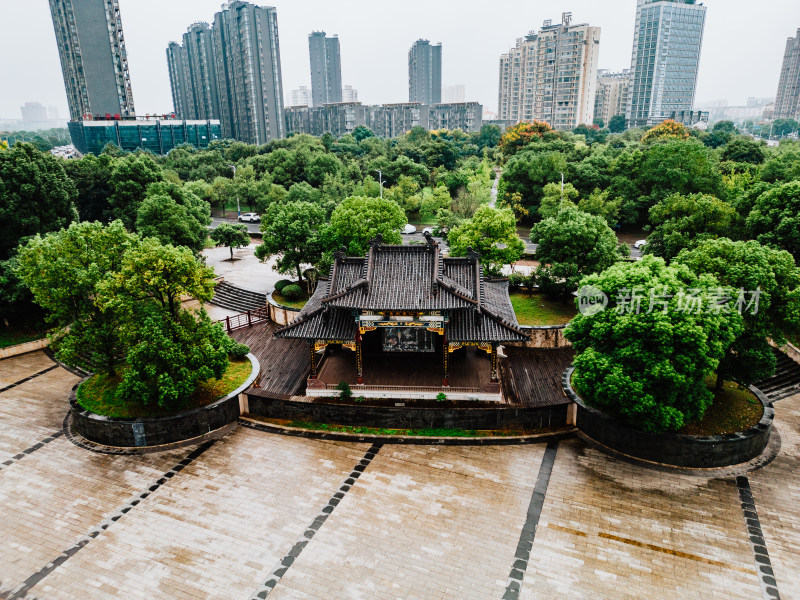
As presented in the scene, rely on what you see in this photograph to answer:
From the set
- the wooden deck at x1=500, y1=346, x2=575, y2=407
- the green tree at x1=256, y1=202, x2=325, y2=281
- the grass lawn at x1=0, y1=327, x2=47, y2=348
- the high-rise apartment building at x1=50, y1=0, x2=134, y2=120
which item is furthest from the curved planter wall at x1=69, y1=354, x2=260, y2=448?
the high-rise apartment building at x1=50, y1=0, x2=134, y2=120

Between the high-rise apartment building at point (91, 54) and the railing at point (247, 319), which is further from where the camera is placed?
the high-rise apartment building at point (91, 54)

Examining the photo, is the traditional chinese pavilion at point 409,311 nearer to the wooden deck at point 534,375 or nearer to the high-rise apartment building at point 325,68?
the wooden deck at point 534,375

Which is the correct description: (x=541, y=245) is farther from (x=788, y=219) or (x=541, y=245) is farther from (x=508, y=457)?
(x=508, y=457)

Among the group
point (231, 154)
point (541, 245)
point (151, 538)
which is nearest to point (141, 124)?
point (231, 154)

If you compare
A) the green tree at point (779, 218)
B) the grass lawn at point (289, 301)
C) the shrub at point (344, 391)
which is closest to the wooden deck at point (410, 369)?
the shrub at point (344, 391)

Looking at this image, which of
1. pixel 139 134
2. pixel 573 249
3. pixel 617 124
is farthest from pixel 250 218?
pixel 617 124

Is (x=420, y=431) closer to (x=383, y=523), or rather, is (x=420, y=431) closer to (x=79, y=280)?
(x=383, y=523)
